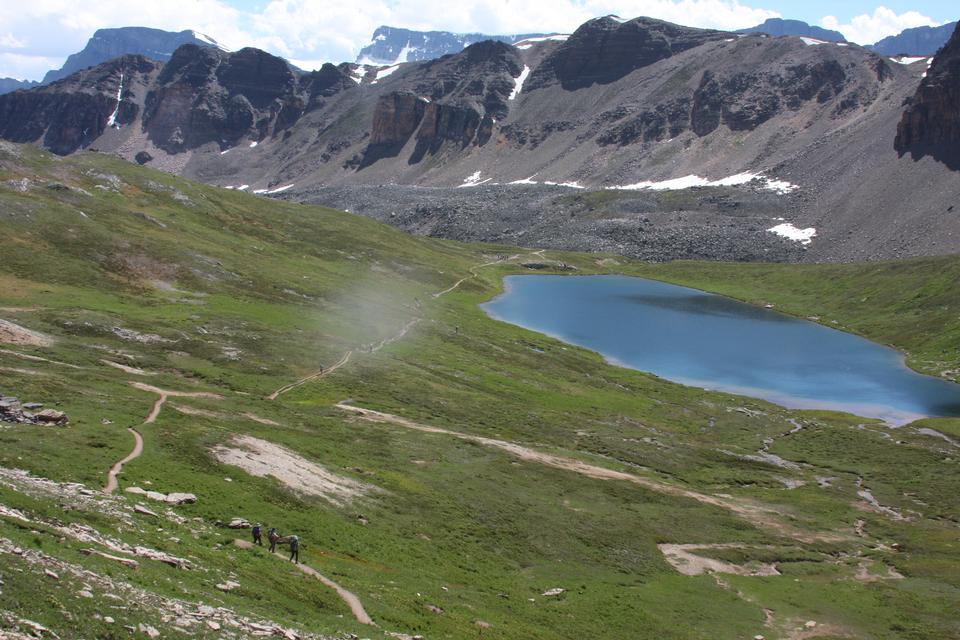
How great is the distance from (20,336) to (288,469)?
37656 millimetres

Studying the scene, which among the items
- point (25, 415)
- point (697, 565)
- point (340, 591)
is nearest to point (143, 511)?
point (340, 591)

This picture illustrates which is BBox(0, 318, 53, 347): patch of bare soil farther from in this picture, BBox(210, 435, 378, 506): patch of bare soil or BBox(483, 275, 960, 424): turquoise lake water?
BBox(483, 275, 960, 424): turquoise lake water

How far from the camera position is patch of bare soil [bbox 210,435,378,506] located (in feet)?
171

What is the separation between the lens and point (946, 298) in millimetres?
161500

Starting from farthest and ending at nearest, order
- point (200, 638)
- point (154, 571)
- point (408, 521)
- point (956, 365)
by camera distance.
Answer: point (956, 365) < point (408, 521) < point (154, 571) < point (200, 638)

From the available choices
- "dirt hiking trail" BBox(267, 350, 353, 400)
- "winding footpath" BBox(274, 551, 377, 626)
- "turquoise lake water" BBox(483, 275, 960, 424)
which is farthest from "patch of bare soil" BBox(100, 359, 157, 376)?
"turquoise lake water" BBox(483, 275, 960, 424)

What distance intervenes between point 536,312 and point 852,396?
70705 millimetres

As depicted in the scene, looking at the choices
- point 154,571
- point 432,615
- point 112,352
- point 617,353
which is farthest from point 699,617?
point 617,353

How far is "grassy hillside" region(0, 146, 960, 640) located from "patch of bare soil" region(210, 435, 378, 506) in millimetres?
245

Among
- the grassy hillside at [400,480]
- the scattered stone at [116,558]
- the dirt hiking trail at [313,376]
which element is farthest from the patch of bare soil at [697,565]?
the dirt hiking trail at [313,376]

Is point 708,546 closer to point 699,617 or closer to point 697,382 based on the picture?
point 699,617

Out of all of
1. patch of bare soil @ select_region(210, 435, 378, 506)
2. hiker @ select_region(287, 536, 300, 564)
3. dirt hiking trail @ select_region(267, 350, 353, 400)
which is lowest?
dirt hiking trail @ select_region(267, 350, 353, 400)

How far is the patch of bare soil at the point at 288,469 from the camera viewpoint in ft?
171

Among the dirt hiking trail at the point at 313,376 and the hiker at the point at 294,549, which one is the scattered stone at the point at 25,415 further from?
the dirt hiking trail at the point at 313,376
